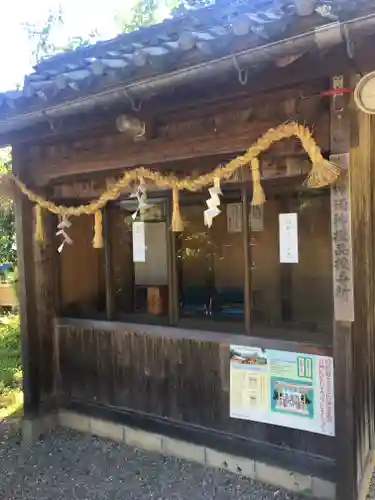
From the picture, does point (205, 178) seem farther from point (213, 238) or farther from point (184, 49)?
point (213, 238)

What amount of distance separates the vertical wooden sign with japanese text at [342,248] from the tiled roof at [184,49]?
1057mm

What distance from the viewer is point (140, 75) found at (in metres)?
3.52

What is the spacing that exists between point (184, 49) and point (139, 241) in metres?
2.22

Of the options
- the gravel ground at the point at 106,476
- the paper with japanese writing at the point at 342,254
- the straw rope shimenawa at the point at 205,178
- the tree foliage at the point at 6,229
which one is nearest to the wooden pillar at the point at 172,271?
the straw rope shimenawa at the point at 205,178

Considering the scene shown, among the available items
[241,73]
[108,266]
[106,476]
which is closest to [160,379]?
[106,476]

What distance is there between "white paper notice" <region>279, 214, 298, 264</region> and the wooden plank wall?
1.17 meters

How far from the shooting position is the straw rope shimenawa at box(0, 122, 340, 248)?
3.43m

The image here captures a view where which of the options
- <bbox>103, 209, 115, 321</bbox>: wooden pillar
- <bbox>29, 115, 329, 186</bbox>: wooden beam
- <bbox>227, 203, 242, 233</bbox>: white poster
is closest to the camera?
<bbox>29, 115, 329, 186</bbox>: wooden beam

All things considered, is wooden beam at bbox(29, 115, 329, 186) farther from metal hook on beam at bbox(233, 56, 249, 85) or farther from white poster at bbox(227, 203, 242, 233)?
white poster at bbox(227, 203, 242, 233)

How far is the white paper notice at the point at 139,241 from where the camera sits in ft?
16.4

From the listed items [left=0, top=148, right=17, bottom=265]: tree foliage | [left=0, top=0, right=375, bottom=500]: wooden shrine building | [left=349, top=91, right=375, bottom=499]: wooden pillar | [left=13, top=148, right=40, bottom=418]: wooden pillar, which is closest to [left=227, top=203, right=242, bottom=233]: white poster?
[left=0, top=0, right=375, bottom=500]: wooden shrine building

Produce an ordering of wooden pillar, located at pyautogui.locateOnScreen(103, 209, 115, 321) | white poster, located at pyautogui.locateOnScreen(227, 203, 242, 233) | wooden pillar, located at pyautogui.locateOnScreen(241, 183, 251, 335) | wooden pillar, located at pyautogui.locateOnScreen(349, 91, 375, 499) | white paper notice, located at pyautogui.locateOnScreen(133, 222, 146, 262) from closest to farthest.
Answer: wooden pillar, located at pyautogui.locateOnScreen(349, 91, 375, 499), wooden pillar, located at pyautogui.locateOnScreen(241, 183, 251, 335), white poster, located at pyautogui.locateOnScreen(227, 203, 242, 233), white paper notice, located at pyautogui.locateOnScreen(133, 222, 146, 262), wooden pillar, located at pyautogui.locateOnScreen(103, 209, 115, 321)

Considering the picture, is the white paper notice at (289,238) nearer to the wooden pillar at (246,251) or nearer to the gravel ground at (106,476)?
the wooden pillar at (246,251)

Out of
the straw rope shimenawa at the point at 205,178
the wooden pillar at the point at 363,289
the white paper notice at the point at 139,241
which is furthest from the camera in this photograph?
the white paper notice at the point at 139,241
